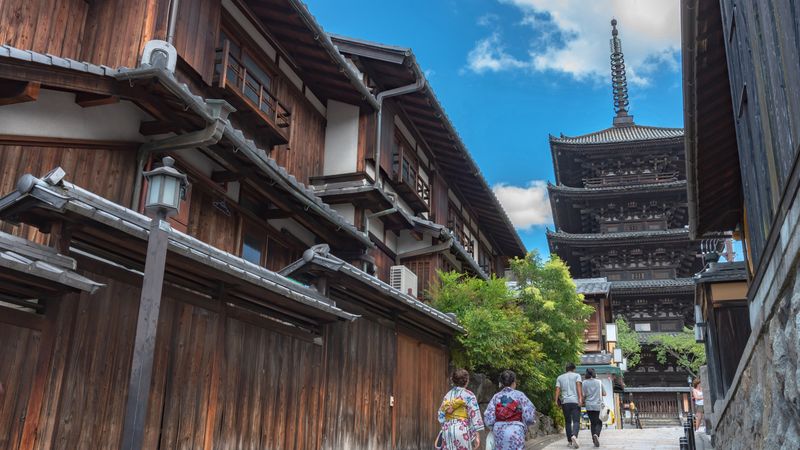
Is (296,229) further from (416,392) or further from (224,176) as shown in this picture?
(416,392)

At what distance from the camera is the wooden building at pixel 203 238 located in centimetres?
607

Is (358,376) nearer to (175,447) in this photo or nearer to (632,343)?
(175,447)

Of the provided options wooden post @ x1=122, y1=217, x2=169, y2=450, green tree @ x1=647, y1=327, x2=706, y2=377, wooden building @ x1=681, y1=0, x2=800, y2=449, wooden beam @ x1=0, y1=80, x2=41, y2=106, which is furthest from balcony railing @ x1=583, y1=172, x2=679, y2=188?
wooden post @ x1=122, y1=217, x2=169, y2=450

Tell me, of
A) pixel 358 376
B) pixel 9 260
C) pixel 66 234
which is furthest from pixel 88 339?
pixel 358 376

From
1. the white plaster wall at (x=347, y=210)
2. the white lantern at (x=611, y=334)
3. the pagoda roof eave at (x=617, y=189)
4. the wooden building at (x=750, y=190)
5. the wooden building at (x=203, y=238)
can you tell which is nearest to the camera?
the wooden building at (x=750, y=190)

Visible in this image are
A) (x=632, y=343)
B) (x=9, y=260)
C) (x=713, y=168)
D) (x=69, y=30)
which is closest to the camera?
(x=9, y=260)

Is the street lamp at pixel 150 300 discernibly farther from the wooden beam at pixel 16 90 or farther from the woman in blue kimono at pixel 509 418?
the woman in blue kimono at pixel 509 418

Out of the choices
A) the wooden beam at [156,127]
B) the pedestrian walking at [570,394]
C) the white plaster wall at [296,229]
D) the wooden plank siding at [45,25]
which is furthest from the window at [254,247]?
the pedestrian walking at [570,394]

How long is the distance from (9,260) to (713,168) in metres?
10.4

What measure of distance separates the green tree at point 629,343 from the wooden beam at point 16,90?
34.7m

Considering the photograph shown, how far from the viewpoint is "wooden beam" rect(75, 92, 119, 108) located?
28.3ft

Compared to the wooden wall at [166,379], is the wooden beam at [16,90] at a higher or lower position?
higher

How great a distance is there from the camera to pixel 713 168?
11.3 m

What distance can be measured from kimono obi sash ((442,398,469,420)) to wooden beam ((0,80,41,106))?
621cm
